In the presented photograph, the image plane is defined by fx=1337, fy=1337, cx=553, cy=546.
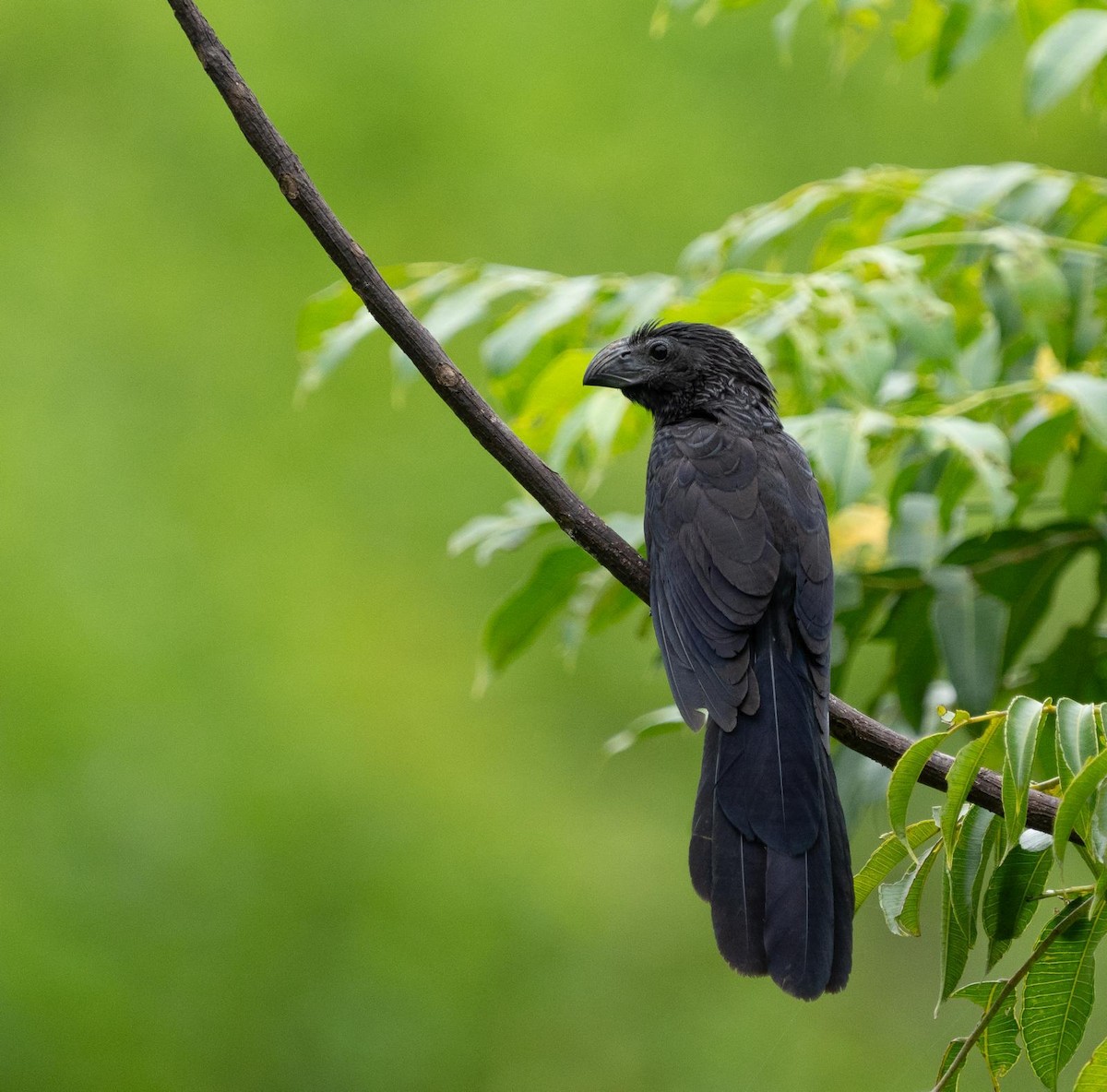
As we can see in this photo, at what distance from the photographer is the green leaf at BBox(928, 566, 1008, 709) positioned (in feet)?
8.54

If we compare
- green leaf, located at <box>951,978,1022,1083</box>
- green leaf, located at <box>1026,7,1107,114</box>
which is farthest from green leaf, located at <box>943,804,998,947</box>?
green leaf, located at <box>1026,7,1107,114</box>

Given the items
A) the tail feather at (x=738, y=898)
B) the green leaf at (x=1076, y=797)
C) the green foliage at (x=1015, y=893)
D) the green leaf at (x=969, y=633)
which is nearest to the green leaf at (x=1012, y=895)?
→ the green foliage at (x=1015, y=893)

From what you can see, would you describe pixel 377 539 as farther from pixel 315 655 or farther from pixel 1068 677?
Result: pixel 1068 677

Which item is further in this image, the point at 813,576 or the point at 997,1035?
the point at 813,576

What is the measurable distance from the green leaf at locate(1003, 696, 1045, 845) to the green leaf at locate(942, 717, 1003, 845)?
0.04 m

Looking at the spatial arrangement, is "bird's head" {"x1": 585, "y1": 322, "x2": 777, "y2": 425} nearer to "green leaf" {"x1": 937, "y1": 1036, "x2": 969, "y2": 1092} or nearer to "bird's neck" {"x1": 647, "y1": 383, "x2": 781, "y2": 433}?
"bird's neck" {"x1": 647, "y1": 383, "x2": 781, "y2": 433}

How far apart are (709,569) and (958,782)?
0.97m

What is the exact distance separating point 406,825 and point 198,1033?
4.25 ft

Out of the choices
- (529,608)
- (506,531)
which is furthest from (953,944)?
(506,531)

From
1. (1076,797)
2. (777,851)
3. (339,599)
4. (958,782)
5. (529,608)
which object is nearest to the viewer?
(1076,797)

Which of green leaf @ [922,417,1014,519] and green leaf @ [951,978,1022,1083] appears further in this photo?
green leaf @ [922,417,1014,519]

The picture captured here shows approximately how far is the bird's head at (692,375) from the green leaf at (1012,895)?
1.45 meters

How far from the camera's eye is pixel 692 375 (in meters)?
Answer: 3.16

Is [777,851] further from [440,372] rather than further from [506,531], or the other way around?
[506,531]
